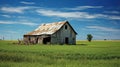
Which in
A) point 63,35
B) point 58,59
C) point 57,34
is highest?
point 57,34

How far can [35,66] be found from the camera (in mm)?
15680

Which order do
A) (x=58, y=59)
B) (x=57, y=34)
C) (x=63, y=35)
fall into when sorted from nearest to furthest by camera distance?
(x=58, y=59), (x=57, y=34), (x=63, y=35)

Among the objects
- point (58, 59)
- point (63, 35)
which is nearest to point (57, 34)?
point (63, 35)

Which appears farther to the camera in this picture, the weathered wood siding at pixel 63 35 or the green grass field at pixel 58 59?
the weathered wood siding at pixel 63 35

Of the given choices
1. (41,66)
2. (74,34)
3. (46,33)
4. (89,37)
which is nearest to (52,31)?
(46,33)

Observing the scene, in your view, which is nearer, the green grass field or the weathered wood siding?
the green grass field

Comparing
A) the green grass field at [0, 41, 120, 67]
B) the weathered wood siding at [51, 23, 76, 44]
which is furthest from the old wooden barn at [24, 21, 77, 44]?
the green grass field at [0, 41, 120, 67]

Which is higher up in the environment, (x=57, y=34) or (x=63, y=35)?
(x=57, y=34)

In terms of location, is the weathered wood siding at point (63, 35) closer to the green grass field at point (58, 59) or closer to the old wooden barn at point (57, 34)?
the old wooden barn at point (57, 34)

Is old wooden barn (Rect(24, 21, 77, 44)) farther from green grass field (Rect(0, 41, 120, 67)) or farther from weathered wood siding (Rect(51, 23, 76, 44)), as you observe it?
green grass field (Rect(0, 41, 120, 67))

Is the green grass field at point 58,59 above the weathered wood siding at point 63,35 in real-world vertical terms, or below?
below

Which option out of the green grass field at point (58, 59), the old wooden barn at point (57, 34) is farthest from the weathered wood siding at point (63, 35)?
the green grass field at point (58, 59)

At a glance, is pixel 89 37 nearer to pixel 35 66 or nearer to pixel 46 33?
pixel 46 33

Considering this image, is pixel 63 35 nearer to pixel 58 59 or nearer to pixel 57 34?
pixel 57 34
